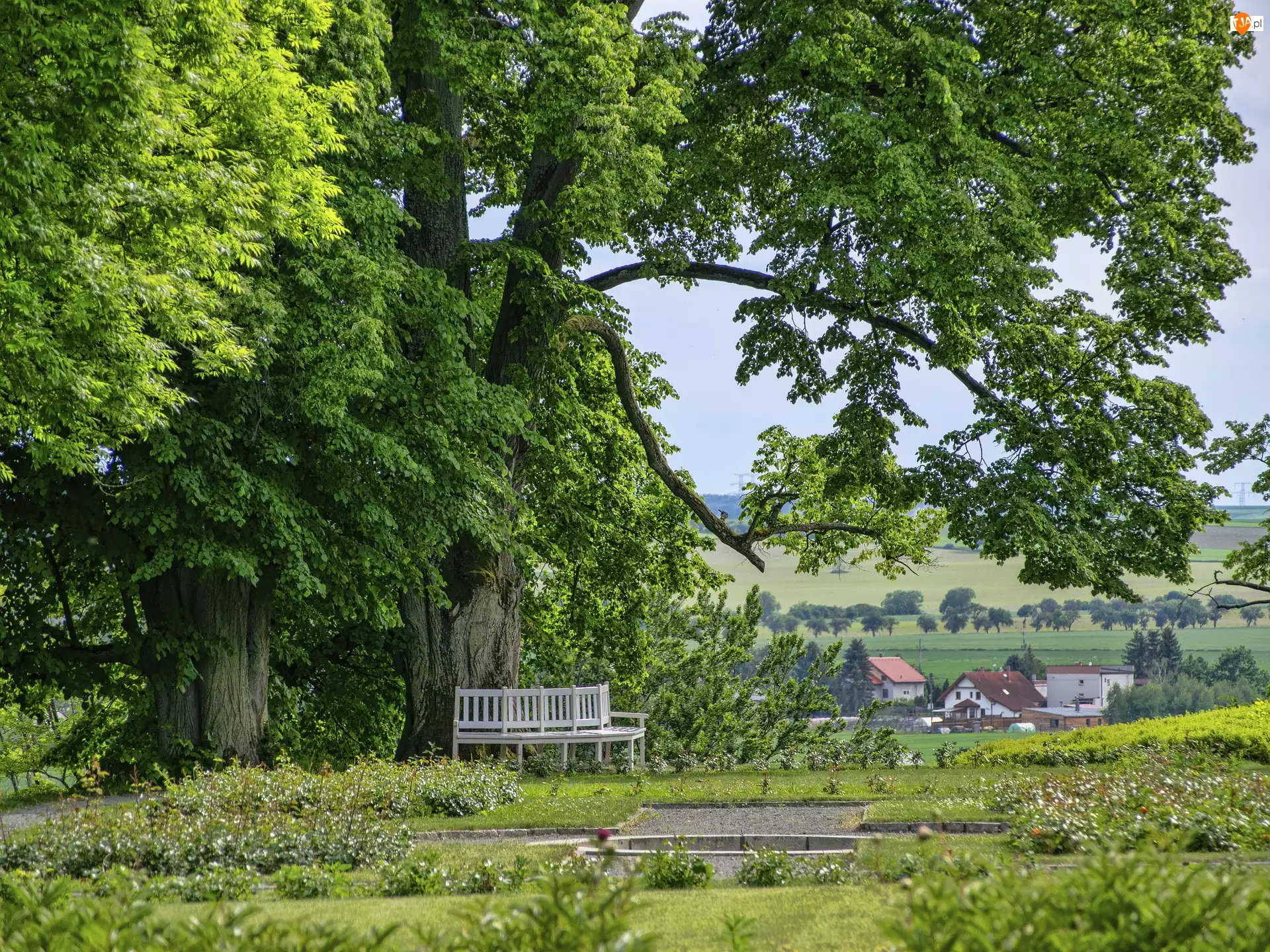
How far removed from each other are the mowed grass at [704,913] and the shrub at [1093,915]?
0.60m

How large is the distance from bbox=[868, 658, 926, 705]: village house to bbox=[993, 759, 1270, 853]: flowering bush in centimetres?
5955

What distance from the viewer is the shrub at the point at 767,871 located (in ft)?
23.7

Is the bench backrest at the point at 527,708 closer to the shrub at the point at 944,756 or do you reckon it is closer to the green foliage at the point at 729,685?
the shrub at the point at 944,756

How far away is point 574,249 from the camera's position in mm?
16703

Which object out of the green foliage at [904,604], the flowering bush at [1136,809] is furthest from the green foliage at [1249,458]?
the green foliage at [904,604]

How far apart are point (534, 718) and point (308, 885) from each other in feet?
28.8

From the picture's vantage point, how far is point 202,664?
14758mm

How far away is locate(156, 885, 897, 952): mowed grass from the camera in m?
5.21

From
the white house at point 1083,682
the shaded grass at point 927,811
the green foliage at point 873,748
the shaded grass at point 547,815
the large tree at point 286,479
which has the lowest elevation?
the white house at point 1083,682

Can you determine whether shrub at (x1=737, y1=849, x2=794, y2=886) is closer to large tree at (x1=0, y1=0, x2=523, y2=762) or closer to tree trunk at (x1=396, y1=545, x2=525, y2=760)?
large tree at (x1=0, y1=0, x2=523, y2=762)

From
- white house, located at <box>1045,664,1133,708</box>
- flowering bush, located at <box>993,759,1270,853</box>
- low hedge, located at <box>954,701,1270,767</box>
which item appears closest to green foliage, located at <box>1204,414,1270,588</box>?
low hedge, located at <box>954,701,1270,767</box>

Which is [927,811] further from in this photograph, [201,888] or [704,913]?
[201,888]

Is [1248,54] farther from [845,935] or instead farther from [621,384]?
[845,935]

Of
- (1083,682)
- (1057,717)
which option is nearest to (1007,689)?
(1057,717)
